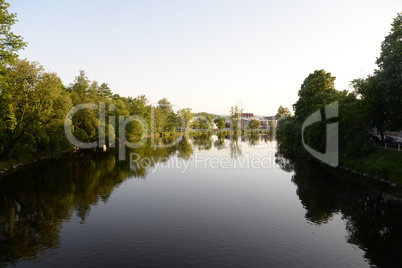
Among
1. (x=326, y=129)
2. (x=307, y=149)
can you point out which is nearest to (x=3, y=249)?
(x=326, y=129)

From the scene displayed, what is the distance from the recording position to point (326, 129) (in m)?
58.5

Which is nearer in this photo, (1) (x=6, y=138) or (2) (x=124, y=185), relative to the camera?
(2) (x=124, y=185)

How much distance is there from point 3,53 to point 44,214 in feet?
71.0

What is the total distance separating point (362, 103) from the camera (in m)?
47.6

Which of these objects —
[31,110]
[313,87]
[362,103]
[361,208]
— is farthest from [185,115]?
[361,208]

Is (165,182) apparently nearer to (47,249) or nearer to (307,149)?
(47,249)

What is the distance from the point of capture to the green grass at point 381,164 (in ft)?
129

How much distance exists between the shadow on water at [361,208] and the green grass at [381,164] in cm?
191

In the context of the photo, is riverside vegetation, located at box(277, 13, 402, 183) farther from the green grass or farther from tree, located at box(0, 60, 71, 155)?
tree, located at box(0, 60, 71, 155)

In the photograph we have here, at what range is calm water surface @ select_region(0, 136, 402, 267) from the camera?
63.1 feet

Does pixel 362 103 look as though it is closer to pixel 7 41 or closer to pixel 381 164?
pixel 381 164

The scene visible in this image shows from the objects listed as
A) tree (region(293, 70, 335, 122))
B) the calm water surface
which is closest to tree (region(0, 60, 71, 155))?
the calm water surface

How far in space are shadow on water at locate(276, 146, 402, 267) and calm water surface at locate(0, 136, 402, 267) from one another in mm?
Answer: 95

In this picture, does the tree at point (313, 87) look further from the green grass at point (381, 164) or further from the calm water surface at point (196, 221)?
the calm water surface at point (196, 221)
